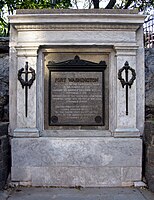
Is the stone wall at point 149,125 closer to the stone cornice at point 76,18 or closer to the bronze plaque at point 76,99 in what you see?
the bronze plaque at point 76,99

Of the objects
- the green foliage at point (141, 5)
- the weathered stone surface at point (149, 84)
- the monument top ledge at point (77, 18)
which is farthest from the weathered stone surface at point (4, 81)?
the green foliage at point (141, 5)

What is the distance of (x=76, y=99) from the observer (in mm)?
4449

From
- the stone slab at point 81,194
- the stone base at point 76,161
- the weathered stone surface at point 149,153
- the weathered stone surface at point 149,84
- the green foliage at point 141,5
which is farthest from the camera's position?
the green foliage at point 141,5

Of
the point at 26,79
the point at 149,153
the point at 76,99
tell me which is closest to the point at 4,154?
the point at 26,79

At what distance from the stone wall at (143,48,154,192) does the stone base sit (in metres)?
0.13

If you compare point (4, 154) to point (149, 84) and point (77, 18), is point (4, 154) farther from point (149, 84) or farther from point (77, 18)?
point (149, 84)

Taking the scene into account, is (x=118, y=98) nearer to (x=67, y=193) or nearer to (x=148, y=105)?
(x=148, y=105)

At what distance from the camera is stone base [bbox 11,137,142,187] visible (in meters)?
4.26

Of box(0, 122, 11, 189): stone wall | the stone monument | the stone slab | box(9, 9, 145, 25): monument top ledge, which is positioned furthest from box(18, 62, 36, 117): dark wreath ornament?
the stone slab

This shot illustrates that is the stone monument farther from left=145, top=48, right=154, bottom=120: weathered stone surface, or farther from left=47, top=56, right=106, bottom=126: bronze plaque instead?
left=145, top=48, right=154, bottom=120: weathered stone surface

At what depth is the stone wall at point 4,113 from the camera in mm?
4089

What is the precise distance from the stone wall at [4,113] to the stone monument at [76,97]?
14 cm

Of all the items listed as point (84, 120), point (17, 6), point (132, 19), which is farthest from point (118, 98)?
point (17, 6)

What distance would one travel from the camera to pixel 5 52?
17.4 ft
